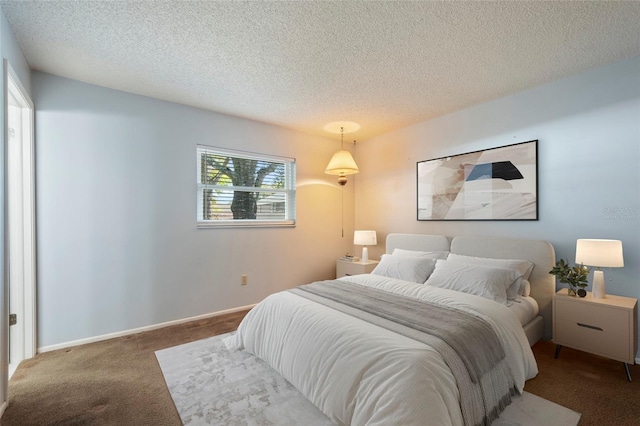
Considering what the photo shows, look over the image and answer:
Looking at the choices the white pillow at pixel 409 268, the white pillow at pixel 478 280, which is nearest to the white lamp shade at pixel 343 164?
the white pillow at pixel 409 268

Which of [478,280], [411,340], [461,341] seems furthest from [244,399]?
[478,280]

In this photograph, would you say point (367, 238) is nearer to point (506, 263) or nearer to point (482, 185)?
point (482, 185)

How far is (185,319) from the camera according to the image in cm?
340

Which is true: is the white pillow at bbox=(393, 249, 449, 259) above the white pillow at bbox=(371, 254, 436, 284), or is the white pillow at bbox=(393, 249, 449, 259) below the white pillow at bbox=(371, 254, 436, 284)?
above

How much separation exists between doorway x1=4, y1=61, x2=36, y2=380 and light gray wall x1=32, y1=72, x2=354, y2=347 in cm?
9

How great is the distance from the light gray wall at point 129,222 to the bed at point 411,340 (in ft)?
3.56

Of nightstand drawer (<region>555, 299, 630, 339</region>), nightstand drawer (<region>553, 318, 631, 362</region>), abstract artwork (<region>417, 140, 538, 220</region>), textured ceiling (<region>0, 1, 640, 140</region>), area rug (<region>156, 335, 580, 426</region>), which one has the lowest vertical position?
area rug (<region>156, 335, 580, 426</region>)

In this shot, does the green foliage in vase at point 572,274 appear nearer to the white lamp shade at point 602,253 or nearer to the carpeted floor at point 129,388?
the white lamp shade at point 602,253

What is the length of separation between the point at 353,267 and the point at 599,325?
2582mm

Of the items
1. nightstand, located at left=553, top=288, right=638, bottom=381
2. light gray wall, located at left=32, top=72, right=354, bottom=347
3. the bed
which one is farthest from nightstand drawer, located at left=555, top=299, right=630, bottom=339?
light gray wall, located at left=32, top=72, right=354, bottom=347

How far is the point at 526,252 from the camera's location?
2.86 meters

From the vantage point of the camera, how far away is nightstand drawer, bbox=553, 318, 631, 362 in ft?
7.12

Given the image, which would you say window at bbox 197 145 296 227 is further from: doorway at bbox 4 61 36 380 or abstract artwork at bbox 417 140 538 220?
Answer: abstract artwork at bbox 417 140 538 220

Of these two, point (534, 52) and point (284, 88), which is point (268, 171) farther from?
point (534, 52)
